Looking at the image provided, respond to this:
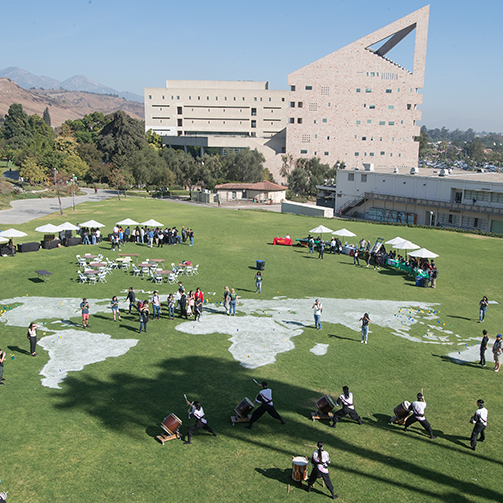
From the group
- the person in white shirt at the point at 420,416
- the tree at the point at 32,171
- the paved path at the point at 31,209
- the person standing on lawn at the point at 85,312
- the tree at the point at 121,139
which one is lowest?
the person in white shirt at the point at 420,416

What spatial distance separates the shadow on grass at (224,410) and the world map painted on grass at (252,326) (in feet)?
4.68

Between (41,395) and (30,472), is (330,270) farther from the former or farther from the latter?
(30,472)

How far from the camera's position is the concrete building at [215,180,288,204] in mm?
82938

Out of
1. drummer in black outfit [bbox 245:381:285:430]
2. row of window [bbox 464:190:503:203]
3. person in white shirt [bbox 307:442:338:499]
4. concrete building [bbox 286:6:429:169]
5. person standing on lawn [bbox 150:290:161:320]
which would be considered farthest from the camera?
concrete building [bbox 286:6:429:169]

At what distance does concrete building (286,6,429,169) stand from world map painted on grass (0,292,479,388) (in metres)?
91.6

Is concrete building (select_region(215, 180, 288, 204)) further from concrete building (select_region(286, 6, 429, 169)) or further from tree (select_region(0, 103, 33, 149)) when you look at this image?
tree (select_region(0, 103, 33, 149))

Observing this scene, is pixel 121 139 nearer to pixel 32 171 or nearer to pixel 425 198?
pixel 32 171

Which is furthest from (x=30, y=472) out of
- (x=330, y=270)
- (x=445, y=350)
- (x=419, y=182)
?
(x=419, y=182)

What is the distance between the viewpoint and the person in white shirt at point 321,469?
10281mm

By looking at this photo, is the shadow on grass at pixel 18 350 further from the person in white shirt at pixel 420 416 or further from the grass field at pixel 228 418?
the person in white shirt at pixel 420 416

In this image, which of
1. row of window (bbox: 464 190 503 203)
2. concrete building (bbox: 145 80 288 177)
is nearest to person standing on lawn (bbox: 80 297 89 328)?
row of window (bbox: 464 190 503 203)

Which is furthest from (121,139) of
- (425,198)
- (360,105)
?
(425,198)

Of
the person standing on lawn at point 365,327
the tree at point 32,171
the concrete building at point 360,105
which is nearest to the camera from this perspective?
the person standing on lawn at point 365,327

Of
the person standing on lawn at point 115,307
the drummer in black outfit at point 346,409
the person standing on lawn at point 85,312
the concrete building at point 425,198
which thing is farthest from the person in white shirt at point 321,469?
the concrete building at point 425,198
